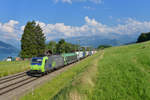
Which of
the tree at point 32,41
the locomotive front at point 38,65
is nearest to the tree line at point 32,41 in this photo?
the tree at point 32,41

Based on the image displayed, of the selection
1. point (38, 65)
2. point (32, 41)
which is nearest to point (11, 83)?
point (38, 65)

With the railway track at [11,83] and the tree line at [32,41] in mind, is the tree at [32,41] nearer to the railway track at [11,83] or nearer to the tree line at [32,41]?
the tree line at [32,41]

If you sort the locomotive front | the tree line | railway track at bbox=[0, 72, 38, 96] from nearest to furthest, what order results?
railway track at bbox=[0, 72, 38, 96]
the locomotive front
the tree line

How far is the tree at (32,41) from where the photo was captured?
61.7m

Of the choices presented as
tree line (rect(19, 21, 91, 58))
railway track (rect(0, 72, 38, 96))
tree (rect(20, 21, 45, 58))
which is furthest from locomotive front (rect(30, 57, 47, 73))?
tree (rect(20, 21, 45, 58))

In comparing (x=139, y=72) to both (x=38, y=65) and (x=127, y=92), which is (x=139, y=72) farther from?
(x=38, y=65)

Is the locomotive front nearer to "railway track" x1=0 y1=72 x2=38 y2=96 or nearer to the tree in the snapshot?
"railway track" x1=0 y1=72 x2=38 y2=96

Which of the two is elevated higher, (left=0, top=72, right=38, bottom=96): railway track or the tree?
the tree

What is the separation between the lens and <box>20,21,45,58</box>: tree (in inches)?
2431

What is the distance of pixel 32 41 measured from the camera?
64.7 meters

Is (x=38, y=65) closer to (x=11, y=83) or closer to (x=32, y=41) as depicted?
(x=11, y=83)

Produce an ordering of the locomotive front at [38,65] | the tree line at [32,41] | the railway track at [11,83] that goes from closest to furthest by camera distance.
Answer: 1. the railway track at [11,83]
2. the locomotive front at [38,65]
3. the tree line at [32,41]

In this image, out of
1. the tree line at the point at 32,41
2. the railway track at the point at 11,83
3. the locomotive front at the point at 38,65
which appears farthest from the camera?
the tree line at the point at 32,41

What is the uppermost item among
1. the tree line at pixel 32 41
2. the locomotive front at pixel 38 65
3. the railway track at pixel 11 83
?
the tree line at pixel 32 41
